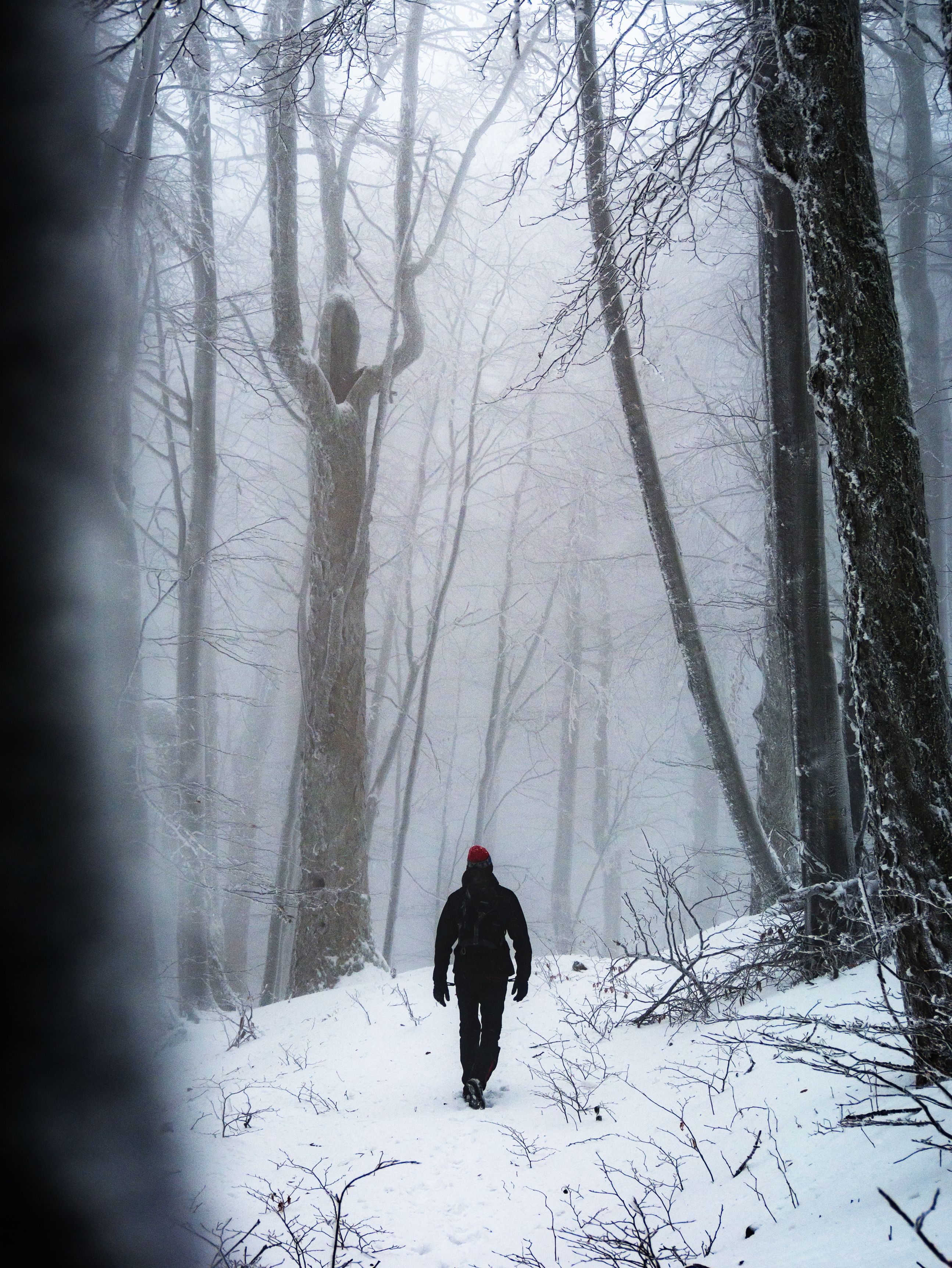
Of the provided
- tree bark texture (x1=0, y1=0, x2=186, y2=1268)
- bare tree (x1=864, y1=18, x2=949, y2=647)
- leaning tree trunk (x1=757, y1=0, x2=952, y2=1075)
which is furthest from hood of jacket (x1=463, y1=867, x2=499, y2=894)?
bare tree (x1=864, y1=18, x2=949, y2=647)

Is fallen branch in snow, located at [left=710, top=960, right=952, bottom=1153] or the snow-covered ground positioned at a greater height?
fallen branch in snow, located at [left=710, top=960, right=952, bottom=1153]

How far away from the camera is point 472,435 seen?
1498cm

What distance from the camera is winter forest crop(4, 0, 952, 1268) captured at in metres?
2.22

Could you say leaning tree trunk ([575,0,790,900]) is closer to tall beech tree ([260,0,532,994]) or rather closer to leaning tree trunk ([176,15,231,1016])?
tall beech tree ([260,0,532,994])

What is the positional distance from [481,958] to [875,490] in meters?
3.51

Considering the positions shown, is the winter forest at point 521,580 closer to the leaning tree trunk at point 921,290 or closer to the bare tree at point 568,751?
the leaning tree trunk at point 921,290

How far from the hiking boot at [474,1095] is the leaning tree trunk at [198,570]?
8.78 ft

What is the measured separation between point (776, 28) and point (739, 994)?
16.3ft

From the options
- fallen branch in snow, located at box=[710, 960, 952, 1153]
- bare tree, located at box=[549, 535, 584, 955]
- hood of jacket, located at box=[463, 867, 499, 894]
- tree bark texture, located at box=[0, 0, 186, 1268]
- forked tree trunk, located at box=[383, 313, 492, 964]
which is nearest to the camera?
tree bark texture, located at box=[0, 0, 186, 1268]

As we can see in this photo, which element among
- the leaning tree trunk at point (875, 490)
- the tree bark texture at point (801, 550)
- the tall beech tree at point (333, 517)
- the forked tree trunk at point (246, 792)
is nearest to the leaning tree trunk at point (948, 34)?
the leaning tree trunk at point (875, 490)

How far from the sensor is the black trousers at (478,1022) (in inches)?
183

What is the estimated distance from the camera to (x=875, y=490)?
2980 mm

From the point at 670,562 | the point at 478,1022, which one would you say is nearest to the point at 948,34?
the point at 670,562

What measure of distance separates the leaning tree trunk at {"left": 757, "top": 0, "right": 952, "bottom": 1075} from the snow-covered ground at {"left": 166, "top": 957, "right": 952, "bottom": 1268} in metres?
0.70
